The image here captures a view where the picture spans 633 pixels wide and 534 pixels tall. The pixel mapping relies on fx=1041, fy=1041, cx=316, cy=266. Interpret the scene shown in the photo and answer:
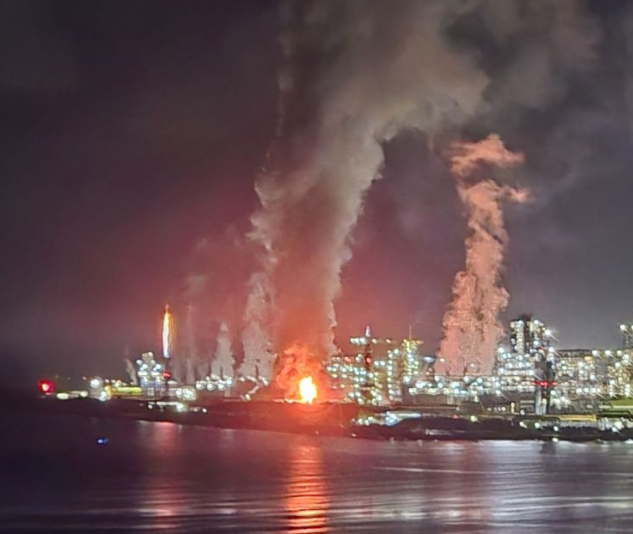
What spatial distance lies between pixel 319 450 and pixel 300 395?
178 ft

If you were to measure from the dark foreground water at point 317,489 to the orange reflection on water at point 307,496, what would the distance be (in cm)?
5

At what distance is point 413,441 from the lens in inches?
2960

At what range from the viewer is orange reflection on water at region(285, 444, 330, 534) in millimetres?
26953

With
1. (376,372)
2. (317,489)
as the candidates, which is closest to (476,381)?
(376,372)

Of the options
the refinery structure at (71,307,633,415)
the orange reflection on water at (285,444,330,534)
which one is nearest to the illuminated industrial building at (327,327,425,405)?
the refinery structure at (71,307,633,415)

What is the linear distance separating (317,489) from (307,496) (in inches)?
96.3

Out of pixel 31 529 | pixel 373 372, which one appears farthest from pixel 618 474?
pixel 373 372

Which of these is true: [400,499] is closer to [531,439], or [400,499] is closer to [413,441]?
[413,441]

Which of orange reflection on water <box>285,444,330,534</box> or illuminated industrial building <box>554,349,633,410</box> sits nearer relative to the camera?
orange reflection on water <box>285,444,330,534</box>

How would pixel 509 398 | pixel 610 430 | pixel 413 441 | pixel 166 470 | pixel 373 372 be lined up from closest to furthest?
1. pixel 166 470
2. pixel 413 441
3. pixel 610 430
4. pixel 509 398
5. pixel 373 372

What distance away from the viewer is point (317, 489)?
36594 mm

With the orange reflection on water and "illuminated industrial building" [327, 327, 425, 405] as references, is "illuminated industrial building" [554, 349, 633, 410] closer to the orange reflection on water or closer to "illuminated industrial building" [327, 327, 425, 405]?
"illuminated industrial building" [327, 327, 425, 405]

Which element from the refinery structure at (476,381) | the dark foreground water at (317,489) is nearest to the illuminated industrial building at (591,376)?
the refinery structure at (476,381)

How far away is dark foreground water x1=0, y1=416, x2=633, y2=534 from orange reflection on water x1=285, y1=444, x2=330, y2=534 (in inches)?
2.1
